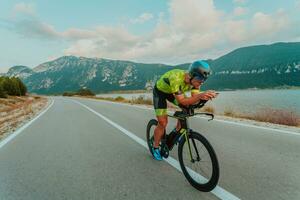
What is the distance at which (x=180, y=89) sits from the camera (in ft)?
13.7

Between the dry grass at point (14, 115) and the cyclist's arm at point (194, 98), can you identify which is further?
the dry grass at point (14, 115)

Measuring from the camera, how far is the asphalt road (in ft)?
12.3

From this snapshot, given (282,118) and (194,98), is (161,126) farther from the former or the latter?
(282,118)

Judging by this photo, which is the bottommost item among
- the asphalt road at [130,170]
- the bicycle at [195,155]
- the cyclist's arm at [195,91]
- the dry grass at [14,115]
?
the dry grass at [14,115]

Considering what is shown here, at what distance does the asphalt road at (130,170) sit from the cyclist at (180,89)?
2.70 feet

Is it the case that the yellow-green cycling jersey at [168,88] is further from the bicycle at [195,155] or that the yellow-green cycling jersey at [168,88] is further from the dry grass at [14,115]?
the dry grass at [14,115]

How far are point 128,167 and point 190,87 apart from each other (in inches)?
72.2

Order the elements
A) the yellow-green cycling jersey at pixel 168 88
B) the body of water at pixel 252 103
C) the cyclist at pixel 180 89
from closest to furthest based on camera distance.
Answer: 1. the cyclist at pixel 180 89
2. the yellow-green cycling jersey at pixel 168 88
3. the body of water at pixel 252 103

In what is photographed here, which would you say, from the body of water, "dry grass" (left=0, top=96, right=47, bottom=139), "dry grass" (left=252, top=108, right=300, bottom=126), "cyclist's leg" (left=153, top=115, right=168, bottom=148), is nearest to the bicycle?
"cyclist's leg" (left=153, top=115, right=168, bottom=148)

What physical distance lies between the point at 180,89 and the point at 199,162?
3.56 ft

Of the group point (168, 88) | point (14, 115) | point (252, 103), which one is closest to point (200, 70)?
point (168, 88)

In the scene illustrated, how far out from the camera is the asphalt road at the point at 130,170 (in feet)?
12.3

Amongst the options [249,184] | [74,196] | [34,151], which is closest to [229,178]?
[249,184]

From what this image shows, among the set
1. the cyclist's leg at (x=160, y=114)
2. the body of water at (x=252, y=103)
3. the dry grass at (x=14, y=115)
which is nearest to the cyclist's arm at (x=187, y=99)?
the cyclist's leg at (x=160, y=114)
